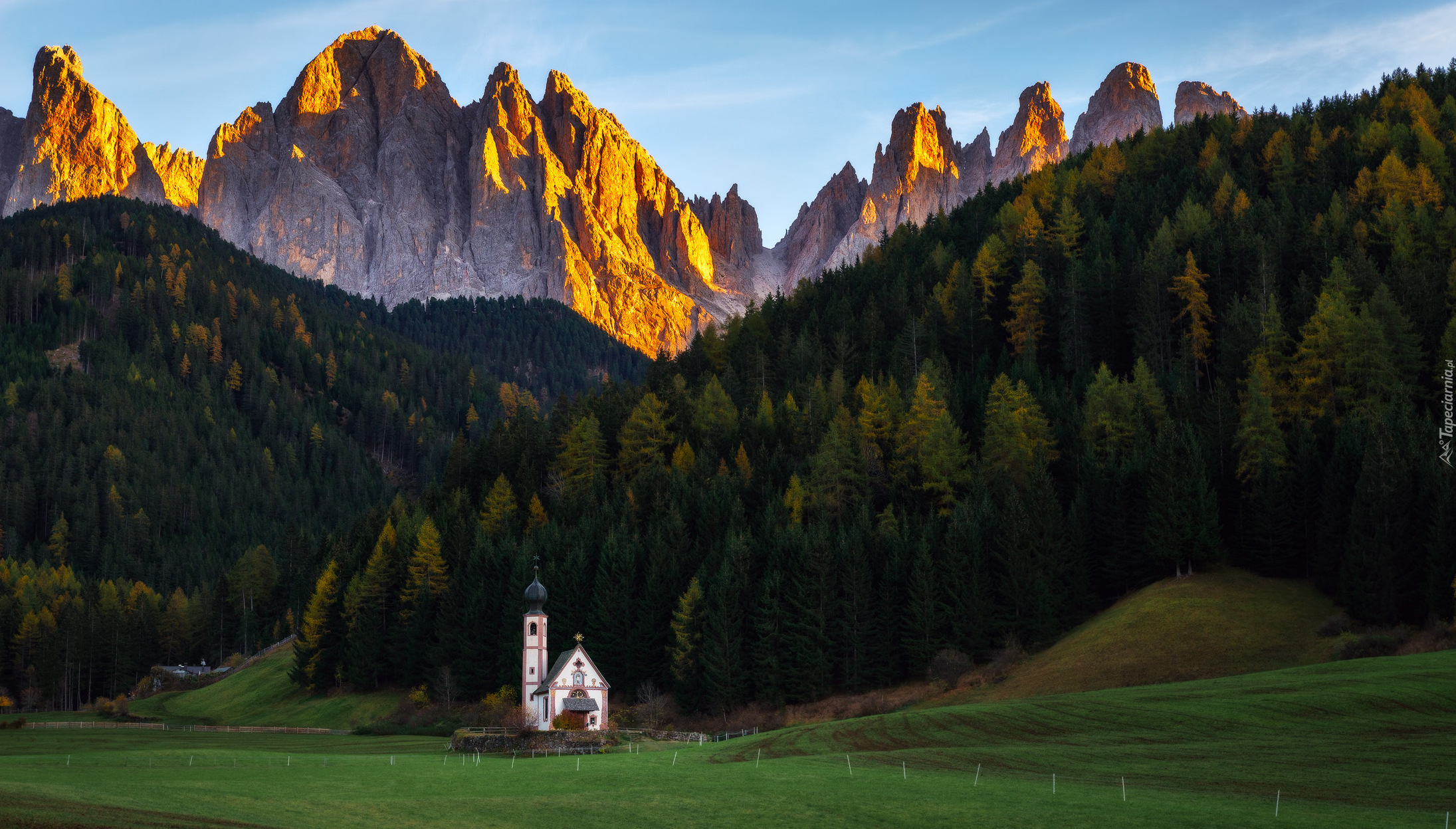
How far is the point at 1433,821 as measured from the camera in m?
31.2

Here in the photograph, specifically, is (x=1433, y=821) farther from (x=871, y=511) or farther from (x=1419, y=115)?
(x=1419, y=115)

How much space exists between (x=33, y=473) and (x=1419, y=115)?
20494 cm

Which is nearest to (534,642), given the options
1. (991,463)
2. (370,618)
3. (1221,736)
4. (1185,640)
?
(370,618)

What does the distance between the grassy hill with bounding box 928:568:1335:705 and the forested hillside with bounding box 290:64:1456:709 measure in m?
2.62

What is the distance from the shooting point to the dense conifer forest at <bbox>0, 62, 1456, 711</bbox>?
8200cm

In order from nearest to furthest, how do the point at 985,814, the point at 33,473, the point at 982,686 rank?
1. the point at 985,814
2. the point at 982,686
3. the point at 33,473

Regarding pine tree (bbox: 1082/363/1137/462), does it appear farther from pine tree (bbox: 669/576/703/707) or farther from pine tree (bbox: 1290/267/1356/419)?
pine tree (bbox: 669/576/703/707)

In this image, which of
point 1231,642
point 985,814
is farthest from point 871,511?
point 985,814

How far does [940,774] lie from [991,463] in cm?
5316

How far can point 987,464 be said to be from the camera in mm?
95375

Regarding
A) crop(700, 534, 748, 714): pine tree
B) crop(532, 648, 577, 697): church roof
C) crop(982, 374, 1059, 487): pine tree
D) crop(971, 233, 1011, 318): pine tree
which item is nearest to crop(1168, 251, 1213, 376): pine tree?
crop(982, 374, 1059, 487): pine tree

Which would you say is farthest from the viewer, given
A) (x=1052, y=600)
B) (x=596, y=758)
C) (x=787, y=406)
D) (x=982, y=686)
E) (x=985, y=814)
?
(x=787, y=406)

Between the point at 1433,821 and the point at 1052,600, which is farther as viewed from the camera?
the point at 1052,600

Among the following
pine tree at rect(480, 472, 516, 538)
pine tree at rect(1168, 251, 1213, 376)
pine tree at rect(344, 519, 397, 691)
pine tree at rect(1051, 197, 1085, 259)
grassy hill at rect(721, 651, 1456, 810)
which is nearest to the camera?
grassy hill at rect(721, 651, 1456, 810)
